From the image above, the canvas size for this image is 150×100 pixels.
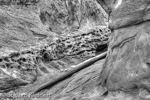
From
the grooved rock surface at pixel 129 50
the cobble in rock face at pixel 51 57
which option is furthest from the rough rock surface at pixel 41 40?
the grooved rock surface at pixel 129 50

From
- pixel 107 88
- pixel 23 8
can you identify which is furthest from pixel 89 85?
pixel 23 8

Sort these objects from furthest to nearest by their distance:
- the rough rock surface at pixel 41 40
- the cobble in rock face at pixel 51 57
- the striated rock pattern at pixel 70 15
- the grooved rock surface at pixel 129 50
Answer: the striated rock pattern at pixel 70 15 < the rough rock surface at pixel 41 40 < the cobble in rock face at pixel 51 57 < the grooved rock surface at pixel 129 50

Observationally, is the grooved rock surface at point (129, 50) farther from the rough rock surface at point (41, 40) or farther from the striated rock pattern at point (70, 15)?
the striated rock pattern at point (70, 15)

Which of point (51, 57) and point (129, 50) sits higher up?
point (129, 50)

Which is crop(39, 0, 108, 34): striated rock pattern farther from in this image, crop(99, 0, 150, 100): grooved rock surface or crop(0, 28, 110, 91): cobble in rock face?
crop(99, 0, 150, 100): grooved rock surface

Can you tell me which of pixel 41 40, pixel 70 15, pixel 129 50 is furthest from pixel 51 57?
pixel 129 50

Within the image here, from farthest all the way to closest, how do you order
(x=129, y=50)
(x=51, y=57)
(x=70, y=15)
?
(x=70, y=15)
(x=51, y=57)
(x=129, y=50)

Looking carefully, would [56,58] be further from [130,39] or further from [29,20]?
[130,39]

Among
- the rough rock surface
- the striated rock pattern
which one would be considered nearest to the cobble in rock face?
the rough rock surface

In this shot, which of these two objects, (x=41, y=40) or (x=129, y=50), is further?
(x=41, y=40)

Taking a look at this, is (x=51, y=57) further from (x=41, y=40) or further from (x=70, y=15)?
(x=70, y=15)

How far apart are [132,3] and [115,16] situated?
38 cm

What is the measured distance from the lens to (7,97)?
4809 mm

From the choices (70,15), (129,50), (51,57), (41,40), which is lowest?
(51,57)
